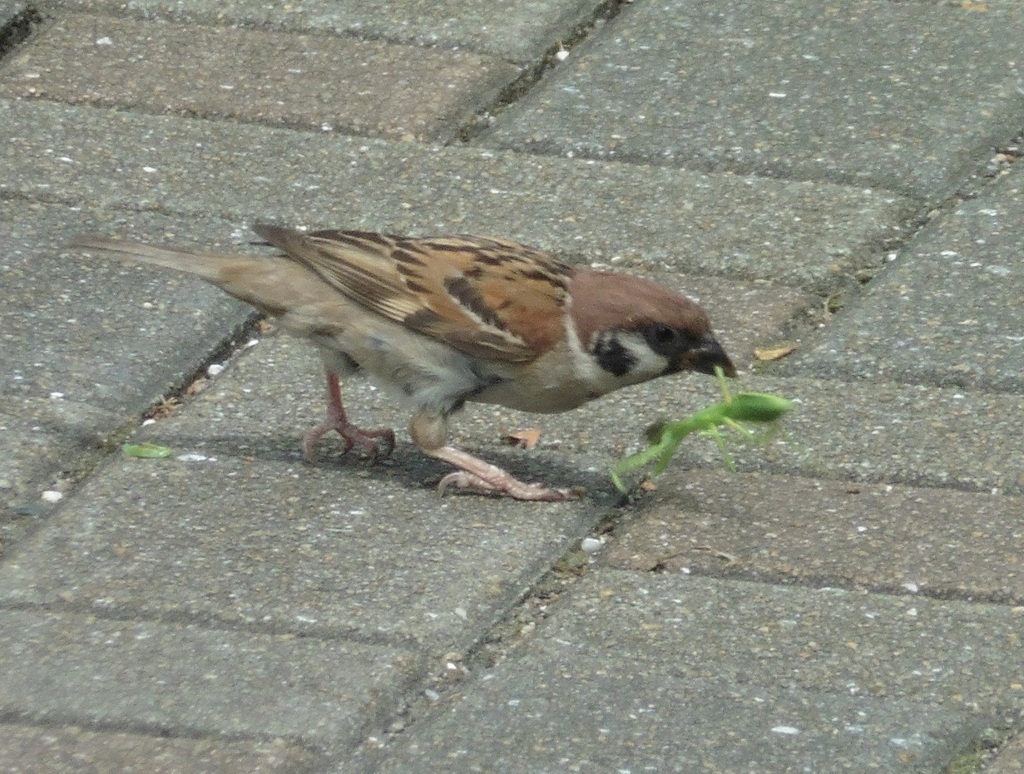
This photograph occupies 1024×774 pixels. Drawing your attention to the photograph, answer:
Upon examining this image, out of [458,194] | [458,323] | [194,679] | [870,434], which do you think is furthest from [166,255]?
[870,434]

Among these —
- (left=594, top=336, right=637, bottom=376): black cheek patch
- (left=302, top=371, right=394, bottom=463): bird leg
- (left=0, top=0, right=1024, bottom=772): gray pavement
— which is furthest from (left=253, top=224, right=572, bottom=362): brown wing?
(left=0, top=0, right=1024, bottom=772): gray pavement

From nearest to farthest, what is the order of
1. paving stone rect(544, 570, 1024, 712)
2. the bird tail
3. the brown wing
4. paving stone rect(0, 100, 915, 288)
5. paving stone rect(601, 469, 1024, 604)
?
paving stone rect(544, 570, 1024, 712) → paving stone rect(601, 469, 1024, 604) → the brown wing → the bird tail → paving stone rect(0, 100, 915, 288)

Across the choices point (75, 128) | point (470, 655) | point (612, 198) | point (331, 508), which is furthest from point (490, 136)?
point (470, 655)

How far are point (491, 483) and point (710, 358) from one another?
573mm

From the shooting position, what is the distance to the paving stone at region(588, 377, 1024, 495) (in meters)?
4.60

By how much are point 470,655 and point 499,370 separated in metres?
1.04

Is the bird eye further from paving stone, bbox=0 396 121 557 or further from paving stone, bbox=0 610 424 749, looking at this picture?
paving stone, bbox=0 396 121 557

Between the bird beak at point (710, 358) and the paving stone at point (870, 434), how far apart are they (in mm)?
213

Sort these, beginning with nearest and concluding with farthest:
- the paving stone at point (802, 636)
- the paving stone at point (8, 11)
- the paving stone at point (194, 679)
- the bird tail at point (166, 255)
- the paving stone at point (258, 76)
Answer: the paving stone at point (194, 679)
the paving stone at point (802, 636)
the bird tail at point (166, 255)
the paving stone at point (258, 76)
the paving stone at point (8, 11)

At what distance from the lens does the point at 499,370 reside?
4.73 metres

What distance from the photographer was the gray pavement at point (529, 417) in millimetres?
3637

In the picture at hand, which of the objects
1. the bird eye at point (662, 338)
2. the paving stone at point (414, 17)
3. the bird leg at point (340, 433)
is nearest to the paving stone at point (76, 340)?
the bird leg at point (340, 433)

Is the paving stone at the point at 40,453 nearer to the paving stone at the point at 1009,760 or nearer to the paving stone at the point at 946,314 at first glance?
the paving stone at the point at 946,314

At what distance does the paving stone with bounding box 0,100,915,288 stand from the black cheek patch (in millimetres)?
943
